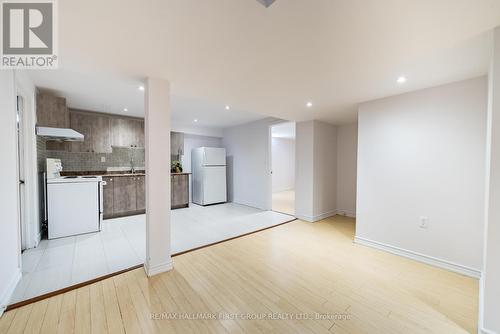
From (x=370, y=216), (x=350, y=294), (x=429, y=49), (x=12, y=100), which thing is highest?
(x=429, y=49)

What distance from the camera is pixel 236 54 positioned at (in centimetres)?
171

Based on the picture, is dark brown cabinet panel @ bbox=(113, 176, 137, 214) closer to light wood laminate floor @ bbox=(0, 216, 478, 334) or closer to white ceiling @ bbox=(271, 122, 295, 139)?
light wood laminate floor @ bbox=(0, 216, 478, 334)

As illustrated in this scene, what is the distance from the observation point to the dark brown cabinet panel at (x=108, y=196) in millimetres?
4094

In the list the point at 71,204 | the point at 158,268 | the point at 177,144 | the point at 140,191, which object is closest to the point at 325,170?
the point at 158,268

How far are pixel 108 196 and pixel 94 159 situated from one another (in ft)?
3.32

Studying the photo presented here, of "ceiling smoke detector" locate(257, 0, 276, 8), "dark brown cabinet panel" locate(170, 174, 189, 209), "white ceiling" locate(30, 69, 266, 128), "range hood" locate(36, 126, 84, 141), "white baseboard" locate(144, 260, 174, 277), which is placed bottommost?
"white baseboard" locate(144, 260, 174, 277)

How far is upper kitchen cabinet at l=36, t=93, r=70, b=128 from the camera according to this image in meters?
3.02

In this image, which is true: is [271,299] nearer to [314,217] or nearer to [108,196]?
[314,217]

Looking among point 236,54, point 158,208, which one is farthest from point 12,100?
point 236,54

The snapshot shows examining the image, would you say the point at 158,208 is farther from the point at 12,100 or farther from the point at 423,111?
the point at 423,111

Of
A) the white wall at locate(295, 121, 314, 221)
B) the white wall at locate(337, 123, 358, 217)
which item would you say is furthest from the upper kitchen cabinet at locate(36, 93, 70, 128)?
the white wall at locate(337, 123, 358, 217)

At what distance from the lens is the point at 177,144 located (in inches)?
217

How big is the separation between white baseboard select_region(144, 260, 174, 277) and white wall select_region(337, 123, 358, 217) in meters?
4.03

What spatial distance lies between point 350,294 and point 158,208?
7.11 ft
